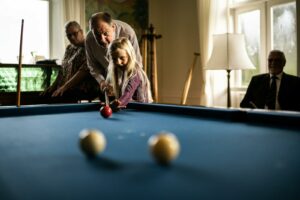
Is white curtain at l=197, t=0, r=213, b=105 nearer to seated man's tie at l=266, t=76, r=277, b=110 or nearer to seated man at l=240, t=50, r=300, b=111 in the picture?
seated man at l=240, t=50, r=300, b=111

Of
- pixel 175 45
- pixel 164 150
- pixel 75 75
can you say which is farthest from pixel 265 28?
pixel 164 150

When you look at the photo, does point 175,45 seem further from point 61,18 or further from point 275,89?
point 275,89

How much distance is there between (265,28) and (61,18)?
2882 millimetres

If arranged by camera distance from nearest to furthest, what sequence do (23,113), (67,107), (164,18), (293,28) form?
1. (23,113)
2. (67,107)
3. (293,28)
4. (164,18)

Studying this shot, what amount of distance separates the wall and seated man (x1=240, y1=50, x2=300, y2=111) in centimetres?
184

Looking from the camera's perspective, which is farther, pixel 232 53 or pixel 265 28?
pixel 265 28

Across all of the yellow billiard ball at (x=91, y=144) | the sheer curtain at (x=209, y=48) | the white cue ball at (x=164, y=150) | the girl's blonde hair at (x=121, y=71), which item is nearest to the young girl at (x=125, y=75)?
the girl's blonde hair at (x=121, y=71)

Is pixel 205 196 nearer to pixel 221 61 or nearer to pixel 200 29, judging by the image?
pixel 221 61

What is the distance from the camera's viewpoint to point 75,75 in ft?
13.0

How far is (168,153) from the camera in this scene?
99 cm

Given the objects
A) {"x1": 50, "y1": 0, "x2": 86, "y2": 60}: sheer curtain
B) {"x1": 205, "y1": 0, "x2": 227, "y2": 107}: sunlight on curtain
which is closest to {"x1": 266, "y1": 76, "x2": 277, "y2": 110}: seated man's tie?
{"x1": 205, "y1": 0, "x2": 227, "y2": 107}: sunlight on curtain

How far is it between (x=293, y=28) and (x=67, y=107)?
9.34ft

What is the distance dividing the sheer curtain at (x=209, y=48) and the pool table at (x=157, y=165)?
2891mm

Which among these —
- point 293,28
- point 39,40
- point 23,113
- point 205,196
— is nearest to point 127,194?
point 205,196
